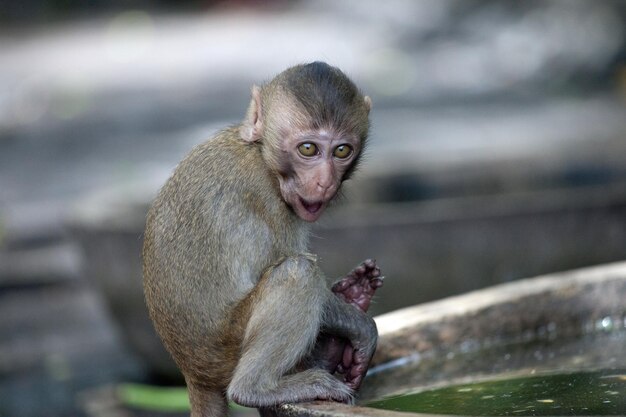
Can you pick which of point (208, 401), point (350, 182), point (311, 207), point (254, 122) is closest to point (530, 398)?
point (311, 207)

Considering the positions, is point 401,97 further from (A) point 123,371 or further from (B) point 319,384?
(B) point 319,384

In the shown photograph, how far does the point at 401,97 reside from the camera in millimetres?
17328

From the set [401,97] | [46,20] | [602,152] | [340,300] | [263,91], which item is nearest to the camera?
[340,300]

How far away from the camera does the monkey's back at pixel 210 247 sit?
14.6ft

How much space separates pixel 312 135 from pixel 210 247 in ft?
1.88

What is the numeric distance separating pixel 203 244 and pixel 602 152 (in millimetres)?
6226

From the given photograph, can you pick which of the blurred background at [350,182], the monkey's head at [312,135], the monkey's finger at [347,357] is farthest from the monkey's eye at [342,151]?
the monkey's finger at [347,357]

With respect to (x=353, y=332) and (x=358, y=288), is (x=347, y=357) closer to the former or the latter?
(x=353, y=332)

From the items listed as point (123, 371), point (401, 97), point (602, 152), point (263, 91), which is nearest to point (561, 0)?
point (401, 97)

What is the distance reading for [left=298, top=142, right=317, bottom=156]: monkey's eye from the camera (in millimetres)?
4638

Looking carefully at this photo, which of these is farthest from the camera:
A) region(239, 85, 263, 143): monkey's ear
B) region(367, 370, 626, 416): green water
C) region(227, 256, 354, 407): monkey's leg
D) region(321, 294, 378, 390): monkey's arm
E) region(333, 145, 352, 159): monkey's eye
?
region(239, 85, 263, 143): monkey's ear

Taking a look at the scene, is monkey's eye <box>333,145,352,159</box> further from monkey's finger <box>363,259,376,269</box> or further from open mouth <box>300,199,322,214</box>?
monkey's finger <box>363,259,376,269</box>

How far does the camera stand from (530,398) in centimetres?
412

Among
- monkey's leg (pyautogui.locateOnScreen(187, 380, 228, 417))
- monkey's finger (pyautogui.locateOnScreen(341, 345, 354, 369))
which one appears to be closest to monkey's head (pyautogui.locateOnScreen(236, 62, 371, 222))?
monkey's finger (pyautogui.locateOnScreen(341, 345, 354, 369))
